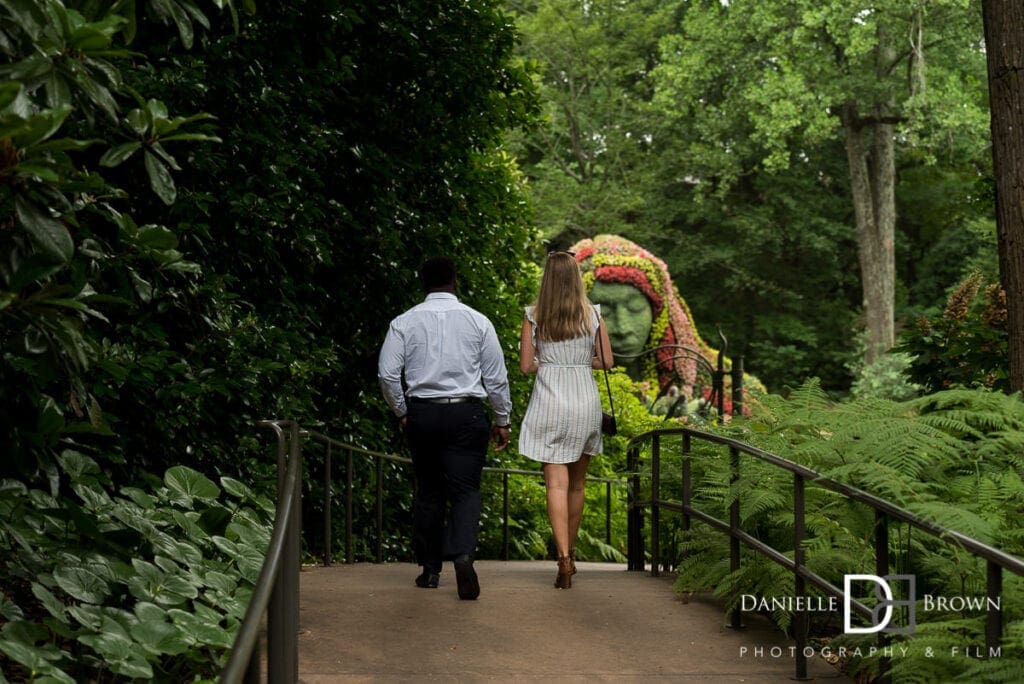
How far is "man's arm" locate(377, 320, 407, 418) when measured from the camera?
6.82 metres

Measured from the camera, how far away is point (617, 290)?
22922mm

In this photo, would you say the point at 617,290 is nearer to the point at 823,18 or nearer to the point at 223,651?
the point at 823,18

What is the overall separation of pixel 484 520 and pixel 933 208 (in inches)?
1198

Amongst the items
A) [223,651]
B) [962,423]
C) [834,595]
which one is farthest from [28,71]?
[962,423]

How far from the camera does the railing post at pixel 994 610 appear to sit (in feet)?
12.5

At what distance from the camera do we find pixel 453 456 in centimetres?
675

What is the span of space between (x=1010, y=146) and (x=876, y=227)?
2767cm

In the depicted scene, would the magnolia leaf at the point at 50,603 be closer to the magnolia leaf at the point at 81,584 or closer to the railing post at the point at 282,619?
the magnolia leaf at the point at 81,584

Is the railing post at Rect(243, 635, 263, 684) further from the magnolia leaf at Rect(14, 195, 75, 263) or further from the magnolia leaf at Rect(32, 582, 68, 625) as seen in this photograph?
the magnolia leaf at Rect(32, 582, 68, 625)

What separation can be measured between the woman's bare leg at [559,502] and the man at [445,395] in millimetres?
504

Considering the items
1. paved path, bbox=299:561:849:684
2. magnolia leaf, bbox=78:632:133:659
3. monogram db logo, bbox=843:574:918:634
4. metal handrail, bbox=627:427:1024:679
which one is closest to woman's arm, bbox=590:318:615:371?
metal handrail, bbox=627:427:1024:679

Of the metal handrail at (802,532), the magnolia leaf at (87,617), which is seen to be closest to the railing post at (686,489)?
the metal handrail at (802,532)

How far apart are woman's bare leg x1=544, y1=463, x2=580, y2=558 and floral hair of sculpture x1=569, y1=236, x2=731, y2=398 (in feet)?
50.7

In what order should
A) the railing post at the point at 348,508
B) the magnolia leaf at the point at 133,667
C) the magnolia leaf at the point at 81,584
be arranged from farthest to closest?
the railing post at the point at 348,508
the magnolia leaf at the point at 81,584
the magnolia leaf at the point at 133,667
